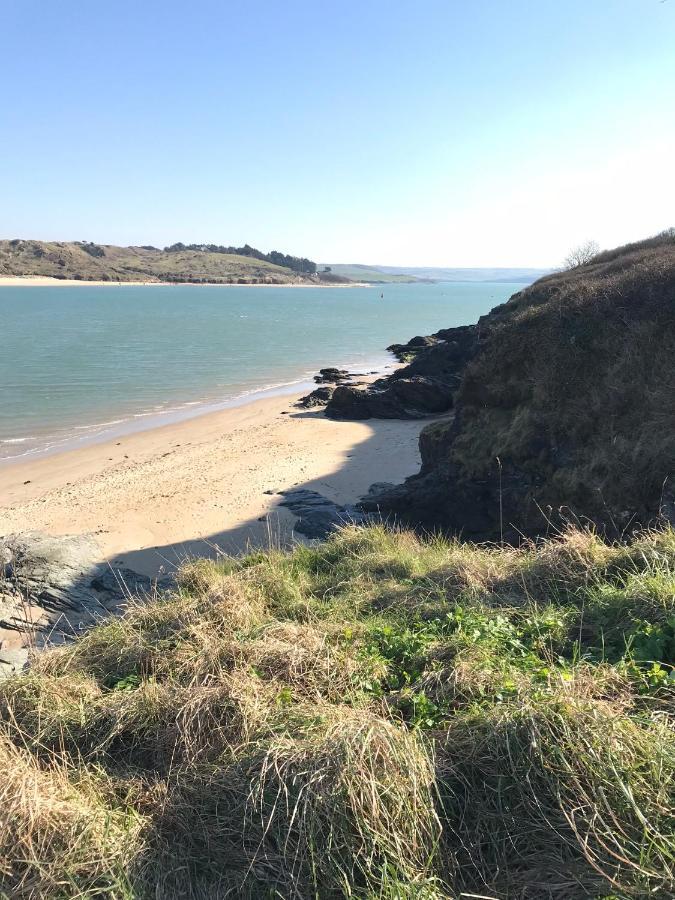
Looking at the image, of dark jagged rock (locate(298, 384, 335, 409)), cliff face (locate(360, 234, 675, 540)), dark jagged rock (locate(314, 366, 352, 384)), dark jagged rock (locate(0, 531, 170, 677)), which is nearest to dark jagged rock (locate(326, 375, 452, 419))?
dark jagged rock (locate(298, 384, 335, 409))

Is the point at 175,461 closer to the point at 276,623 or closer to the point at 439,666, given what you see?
the point at 276,623

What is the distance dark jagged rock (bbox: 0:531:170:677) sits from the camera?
6786 mm

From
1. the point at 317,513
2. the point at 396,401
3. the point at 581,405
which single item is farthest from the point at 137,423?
the point at 581,405

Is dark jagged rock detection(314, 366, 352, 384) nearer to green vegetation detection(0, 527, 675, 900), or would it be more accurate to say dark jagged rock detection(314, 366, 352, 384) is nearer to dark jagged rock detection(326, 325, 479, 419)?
dark jagged rock detection(326, 325, 479, 419)

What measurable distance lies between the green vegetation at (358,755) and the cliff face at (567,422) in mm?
3360

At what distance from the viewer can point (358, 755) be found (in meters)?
2.82

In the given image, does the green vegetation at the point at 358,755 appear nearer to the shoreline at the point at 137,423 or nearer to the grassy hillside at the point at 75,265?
the shoreline at the point at 137,423

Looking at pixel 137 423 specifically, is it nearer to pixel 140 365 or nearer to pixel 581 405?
pixel 140 365

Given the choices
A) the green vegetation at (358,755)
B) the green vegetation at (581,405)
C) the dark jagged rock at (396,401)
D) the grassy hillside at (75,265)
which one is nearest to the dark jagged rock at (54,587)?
the green vegetation at (358,755)

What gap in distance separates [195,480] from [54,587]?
23.9ft

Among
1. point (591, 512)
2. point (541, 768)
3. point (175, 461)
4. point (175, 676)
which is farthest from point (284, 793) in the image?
point (175, 461)

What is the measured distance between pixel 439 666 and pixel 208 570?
11.0 feet

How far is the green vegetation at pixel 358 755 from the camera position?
8.30 feet

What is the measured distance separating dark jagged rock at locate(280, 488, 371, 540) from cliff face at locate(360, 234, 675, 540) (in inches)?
23.5
